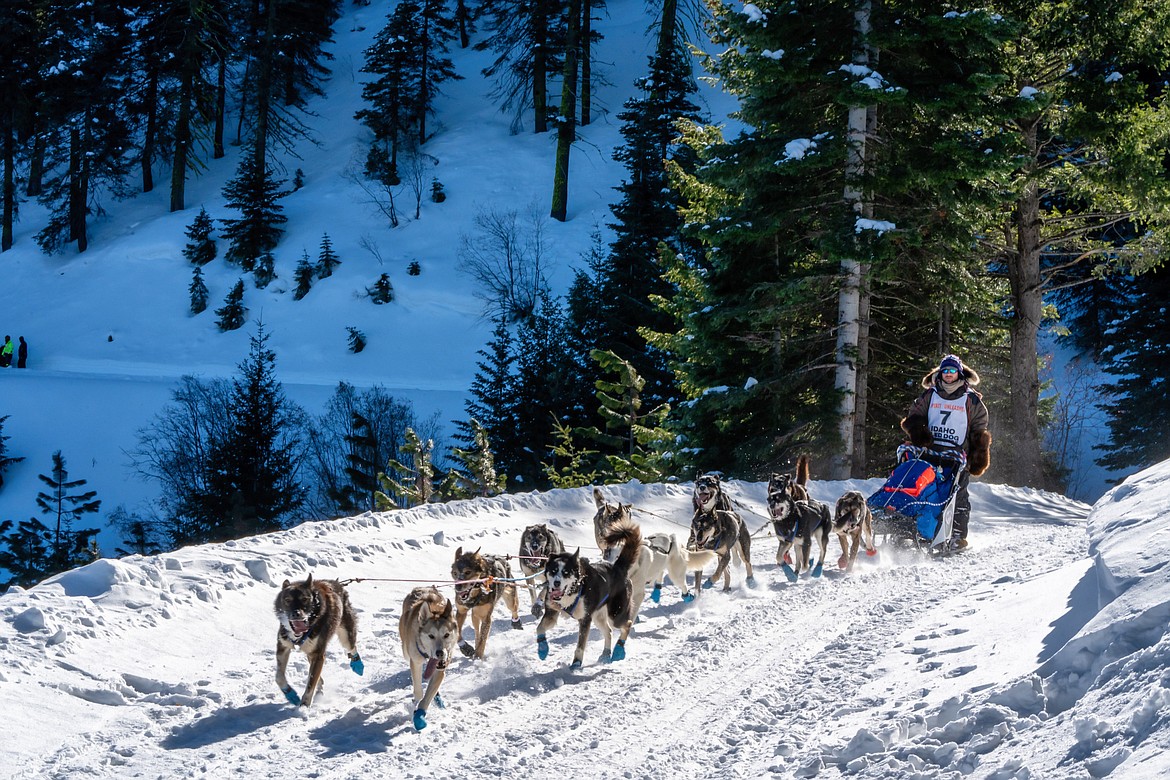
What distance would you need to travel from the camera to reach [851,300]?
691 inches

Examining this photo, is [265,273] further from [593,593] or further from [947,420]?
[593,593]

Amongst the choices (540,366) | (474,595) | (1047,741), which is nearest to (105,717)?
(474,595)

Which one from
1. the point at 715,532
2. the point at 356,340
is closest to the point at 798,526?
the point at 715,532

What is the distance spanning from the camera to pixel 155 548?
23234 mm

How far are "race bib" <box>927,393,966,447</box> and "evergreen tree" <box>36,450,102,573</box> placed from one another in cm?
1732

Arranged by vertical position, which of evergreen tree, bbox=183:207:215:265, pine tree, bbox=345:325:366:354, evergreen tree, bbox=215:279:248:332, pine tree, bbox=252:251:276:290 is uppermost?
evergreen tree, bbox=183:207:215:265

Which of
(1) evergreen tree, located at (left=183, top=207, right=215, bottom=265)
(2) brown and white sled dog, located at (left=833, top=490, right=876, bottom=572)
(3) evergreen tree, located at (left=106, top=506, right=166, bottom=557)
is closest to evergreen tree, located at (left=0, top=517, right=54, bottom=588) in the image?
(3) evergreen tree, located at (left=106, top=506, right=166, bottom=557)

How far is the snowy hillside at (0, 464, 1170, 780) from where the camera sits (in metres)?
4.47

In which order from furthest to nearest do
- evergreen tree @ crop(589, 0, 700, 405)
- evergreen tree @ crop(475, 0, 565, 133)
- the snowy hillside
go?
evergreen tree @ crop(475, 0, 565, 133) < evergreen tree @ crop(589, 0, 700, 405) < the snowy hillside

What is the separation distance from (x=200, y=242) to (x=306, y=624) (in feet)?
140

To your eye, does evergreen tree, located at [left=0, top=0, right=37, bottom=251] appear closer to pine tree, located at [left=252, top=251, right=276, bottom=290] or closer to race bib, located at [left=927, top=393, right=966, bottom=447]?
pine tree, located at [left=252, top=251, right=276, bottom=290]

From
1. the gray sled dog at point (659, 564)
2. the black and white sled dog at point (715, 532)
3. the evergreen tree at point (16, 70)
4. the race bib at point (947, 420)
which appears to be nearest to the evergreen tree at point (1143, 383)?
the race bib at point (947, 420)

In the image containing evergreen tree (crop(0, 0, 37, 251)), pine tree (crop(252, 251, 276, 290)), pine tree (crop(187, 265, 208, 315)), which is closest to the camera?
pine tree (crop(187, 265, 208, 315))

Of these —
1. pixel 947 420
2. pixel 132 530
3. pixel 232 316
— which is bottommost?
pixel 132 530
